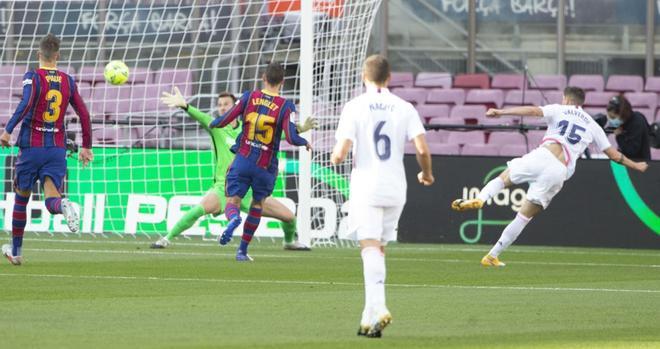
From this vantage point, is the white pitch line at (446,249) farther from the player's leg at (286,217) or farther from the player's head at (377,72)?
the player's head at (377,72)

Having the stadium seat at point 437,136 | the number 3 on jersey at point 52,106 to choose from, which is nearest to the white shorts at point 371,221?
the number 3 on jersey at point 52,106

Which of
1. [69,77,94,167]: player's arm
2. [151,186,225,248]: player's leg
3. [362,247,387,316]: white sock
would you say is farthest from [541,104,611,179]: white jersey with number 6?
[362,247,387,316]: white sock

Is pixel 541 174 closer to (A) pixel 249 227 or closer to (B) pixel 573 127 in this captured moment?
(B) pixel 573 127

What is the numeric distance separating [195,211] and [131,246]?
1.19 meters

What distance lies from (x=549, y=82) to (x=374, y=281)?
62.0 ft

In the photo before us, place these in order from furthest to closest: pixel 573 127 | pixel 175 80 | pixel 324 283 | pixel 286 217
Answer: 1. pixel 175 80
2. pixel 286 217
3. pixel 573 127
4. pixel 324 283

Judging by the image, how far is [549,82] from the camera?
27.8m

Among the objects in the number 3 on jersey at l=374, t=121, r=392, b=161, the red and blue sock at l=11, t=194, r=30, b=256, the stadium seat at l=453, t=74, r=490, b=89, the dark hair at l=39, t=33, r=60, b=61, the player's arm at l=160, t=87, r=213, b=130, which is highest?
the stadium seat at l=453, t=74, r=490, b=89

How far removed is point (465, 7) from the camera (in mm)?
29500

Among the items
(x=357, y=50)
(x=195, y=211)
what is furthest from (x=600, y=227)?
(x=195, y=211)

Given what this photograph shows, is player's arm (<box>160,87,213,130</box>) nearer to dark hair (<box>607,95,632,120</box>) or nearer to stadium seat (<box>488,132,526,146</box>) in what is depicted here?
dark hair (<box>607,95,632,120</box>)

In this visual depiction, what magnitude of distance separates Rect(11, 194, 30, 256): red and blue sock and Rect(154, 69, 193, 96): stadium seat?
9621 millimetres

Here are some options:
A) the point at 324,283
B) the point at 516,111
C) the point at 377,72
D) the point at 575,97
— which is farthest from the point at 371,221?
the point at 575,97

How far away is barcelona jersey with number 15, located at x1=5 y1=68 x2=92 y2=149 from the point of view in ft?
46.6
